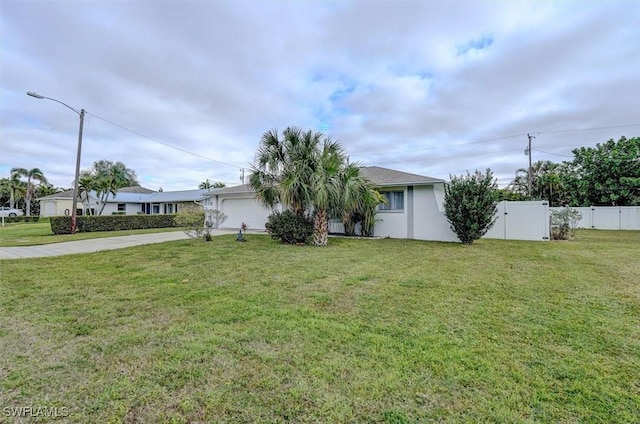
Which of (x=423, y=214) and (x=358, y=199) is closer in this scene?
(x=358, y=199)

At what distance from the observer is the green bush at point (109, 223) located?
17.0 m

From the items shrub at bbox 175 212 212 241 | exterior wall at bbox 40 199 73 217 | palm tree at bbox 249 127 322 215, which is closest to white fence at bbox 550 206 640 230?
palm tree at bbox 249 127 322 215

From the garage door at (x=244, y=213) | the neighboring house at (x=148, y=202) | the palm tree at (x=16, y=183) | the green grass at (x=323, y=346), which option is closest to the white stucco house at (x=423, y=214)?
the garage door at (x=244, y=213)

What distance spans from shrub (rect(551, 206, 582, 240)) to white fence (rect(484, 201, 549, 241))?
1.05 m

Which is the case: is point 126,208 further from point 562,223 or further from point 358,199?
point 562,223

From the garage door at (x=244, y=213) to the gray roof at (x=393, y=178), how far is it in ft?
22.8

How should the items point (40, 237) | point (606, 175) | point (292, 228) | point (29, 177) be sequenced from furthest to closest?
point (29, 177)
point (606, 175)
point (40, 237)
point (292, 228)

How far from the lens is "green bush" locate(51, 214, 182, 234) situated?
1698 centimetres

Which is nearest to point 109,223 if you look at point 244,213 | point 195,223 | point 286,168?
point 244,213

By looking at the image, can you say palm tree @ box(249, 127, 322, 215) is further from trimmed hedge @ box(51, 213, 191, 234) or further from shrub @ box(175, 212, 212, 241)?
trimmed hedge @ box(51, 213, 191, 234)

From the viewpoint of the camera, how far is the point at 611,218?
65.0 feet

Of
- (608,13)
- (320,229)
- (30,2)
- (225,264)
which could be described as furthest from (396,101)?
(30,2)

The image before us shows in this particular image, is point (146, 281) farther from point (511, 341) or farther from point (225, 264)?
point (511, 341)

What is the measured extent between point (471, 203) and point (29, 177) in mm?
52684
